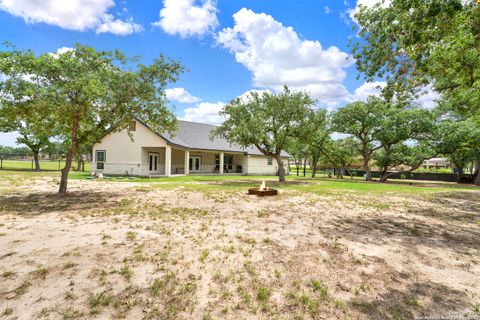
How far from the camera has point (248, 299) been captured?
3133 millimetres

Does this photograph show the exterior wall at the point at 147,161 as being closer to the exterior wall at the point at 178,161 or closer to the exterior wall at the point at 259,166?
the exterior wall at the point at 178,161

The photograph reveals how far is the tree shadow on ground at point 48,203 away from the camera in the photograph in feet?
25.4

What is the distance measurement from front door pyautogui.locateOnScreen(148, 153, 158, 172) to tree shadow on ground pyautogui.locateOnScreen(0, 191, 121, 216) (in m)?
14.1

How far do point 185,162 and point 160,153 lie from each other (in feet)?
9.27

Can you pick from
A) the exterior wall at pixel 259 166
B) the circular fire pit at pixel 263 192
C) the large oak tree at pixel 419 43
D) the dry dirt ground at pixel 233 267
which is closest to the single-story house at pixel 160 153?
the exterior wall at pixel 259 166

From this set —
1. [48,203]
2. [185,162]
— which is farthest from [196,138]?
[48,203]

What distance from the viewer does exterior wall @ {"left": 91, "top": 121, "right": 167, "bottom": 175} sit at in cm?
2338

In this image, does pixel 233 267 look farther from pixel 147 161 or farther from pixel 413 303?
pixel 147 161

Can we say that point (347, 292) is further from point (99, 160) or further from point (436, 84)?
point (99, 160)

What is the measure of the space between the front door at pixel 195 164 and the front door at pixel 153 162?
421cm

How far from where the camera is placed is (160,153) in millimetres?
26141

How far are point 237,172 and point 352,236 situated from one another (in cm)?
2686

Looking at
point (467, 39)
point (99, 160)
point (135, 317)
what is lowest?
point (135, 317)

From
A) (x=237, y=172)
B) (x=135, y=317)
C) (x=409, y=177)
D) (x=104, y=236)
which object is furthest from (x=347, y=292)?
(x=409, y=177)
